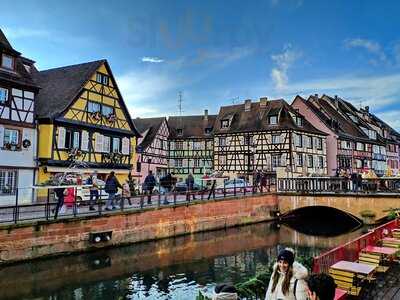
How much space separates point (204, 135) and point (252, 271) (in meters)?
37.0

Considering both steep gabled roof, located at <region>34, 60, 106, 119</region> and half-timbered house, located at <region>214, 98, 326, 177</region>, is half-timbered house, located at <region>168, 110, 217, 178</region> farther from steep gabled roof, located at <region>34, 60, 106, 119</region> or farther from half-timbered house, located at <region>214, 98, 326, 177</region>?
steep gabled roof, located at <region>34, 60, 106, 119</region>

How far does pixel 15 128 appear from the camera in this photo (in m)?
22.1

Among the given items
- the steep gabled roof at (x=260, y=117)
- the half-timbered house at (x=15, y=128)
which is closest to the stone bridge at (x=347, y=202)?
the steep gabled roof at (x=260, y=117)

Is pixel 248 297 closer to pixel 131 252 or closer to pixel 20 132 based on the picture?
pixel 131 252

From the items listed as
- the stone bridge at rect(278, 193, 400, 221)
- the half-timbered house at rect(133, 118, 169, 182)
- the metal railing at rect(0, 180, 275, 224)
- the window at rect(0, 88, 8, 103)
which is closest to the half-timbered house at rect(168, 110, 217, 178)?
the half-timbered house at rect(133, 118, 169, 182)

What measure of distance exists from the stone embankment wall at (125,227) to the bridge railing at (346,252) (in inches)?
424

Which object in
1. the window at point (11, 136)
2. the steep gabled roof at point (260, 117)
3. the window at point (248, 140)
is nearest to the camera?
the window at point (11, 136)

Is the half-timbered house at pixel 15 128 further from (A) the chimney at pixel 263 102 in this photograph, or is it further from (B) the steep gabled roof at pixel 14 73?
(A) the chimney at pixel 263 102

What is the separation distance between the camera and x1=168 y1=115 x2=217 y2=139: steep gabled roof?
51562 millimetres

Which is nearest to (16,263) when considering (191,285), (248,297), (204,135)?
(191,285)

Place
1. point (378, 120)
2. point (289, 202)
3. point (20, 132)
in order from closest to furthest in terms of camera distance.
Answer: point (20, 132), point (289, 202), point (378, 120)

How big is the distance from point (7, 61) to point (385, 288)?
71.7ft

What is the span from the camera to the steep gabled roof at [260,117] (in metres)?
41.8

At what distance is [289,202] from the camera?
29125 mm
